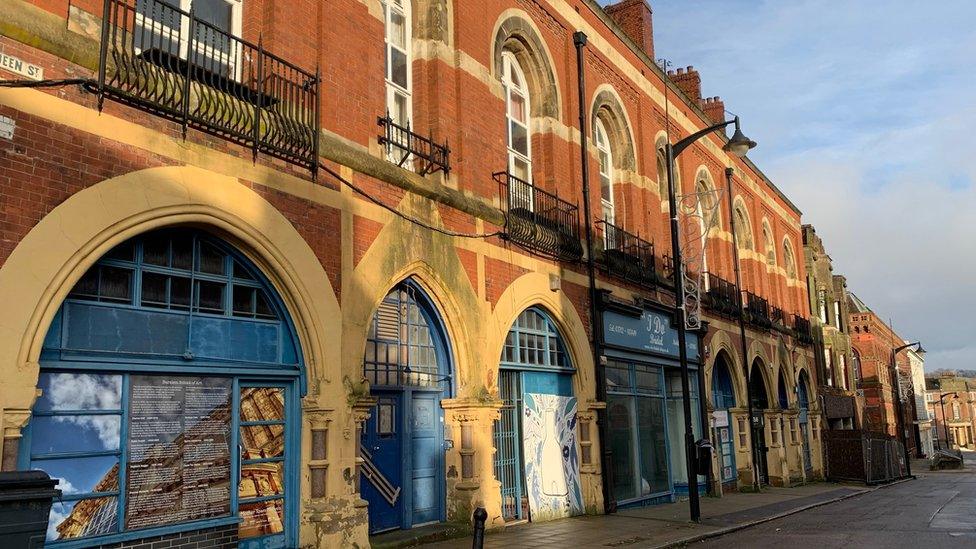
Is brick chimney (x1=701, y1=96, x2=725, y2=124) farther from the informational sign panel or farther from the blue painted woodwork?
the informational sign panel

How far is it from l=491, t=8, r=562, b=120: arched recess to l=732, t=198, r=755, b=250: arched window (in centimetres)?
1420

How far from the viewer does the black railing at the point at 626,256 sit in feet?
56.3

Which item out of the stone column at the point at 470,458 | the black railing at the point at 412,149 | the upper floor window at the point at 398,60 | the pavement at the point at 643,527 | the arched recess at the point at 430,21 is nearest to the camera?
the pavement at the point at 643,527

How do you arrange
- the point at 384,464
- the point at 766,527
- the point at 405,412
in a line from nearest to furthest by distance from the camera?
the point at 384,464
the point at 405,412
the point at 766,527

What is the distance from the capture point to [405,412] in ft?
37.2

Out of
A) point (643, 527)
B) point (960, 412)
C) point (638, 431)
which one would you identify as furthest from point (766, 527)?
point (960, 412)

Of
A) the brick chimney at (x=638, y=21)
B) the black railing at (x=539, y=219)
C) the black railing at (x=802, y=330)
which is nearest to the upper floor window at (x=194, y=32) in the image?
the black railing at (x=539, y=219)

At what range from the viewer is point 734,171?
28.0 metres

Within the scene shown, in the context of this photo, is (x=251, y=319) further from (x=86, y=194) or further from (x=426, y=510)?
(x=426, y=510)

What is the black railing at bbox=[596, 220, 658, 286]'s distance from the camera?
56.3 ft

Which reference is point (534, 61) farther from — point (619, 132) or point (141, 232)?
point (141, 232)

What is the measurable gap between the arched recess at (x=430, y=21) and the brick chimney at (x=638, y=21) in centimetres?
1121

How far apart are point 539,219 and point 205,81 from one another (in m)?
7.69

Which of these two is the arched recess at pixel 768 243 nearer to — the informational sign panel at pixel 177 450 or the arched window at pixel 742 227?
the arched window at pixel 742 227
